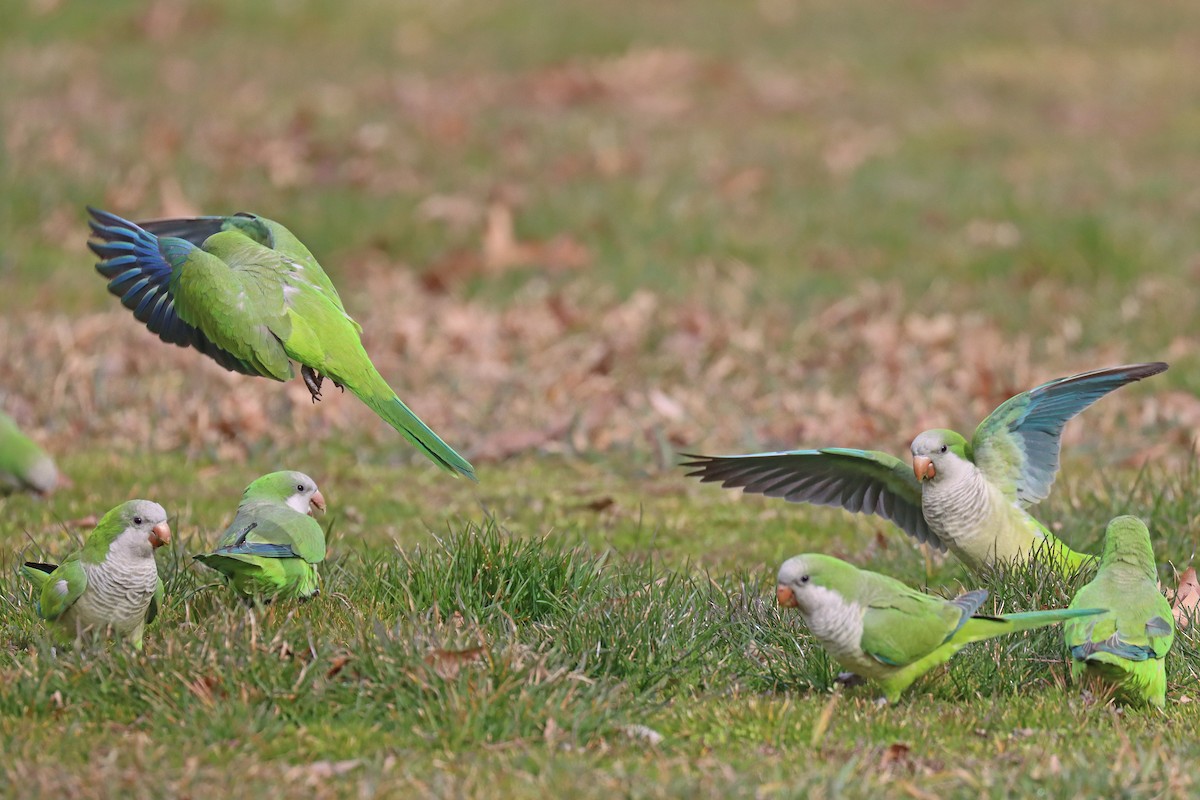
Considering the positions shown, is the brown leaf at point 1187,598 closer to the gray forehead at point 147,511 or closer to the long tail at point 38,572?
the gray forehead at point 147,511

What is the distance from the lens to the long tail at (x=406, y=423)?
179 inches

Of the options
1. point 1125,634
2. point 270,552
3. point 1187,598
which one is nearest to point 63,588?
point 270,552

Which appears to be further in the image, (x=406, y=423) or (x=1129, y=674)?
(x=406, y=423)

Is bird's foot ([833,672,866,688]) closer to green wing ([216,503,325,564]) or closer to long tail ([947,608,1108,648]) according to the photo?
long tail ([947,608,1108,648])

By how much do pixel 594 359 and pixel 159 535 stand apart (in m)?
5.05

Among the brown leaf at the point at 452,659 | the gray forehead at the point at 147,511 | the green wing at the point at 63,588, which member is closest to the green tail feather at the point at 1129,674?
the brown leaf at the point at 452,659

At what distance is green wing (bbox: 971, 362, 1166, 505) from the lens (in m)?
4.95

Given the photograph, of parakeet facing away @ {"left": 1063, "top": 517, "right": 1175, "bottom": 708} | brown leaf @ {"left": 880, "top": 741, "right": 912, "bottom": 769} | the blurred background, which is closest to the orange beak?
parakeet facing away @ {"left": 1063, "top": 517, "right": 1175, "bottom": 708}

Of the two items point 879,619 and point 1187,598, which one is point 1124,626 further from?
point 1187,598

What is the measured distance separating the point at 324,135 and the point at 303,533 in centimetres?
856

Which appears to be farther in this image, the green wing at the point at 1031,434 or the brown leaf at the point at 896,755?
the green wing at the point at 1031,434

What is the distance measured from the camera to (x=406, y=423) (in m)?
4.59

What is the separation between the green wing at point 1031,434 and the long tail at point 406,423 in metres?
1.71

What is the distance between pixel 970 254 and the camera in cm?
1098
